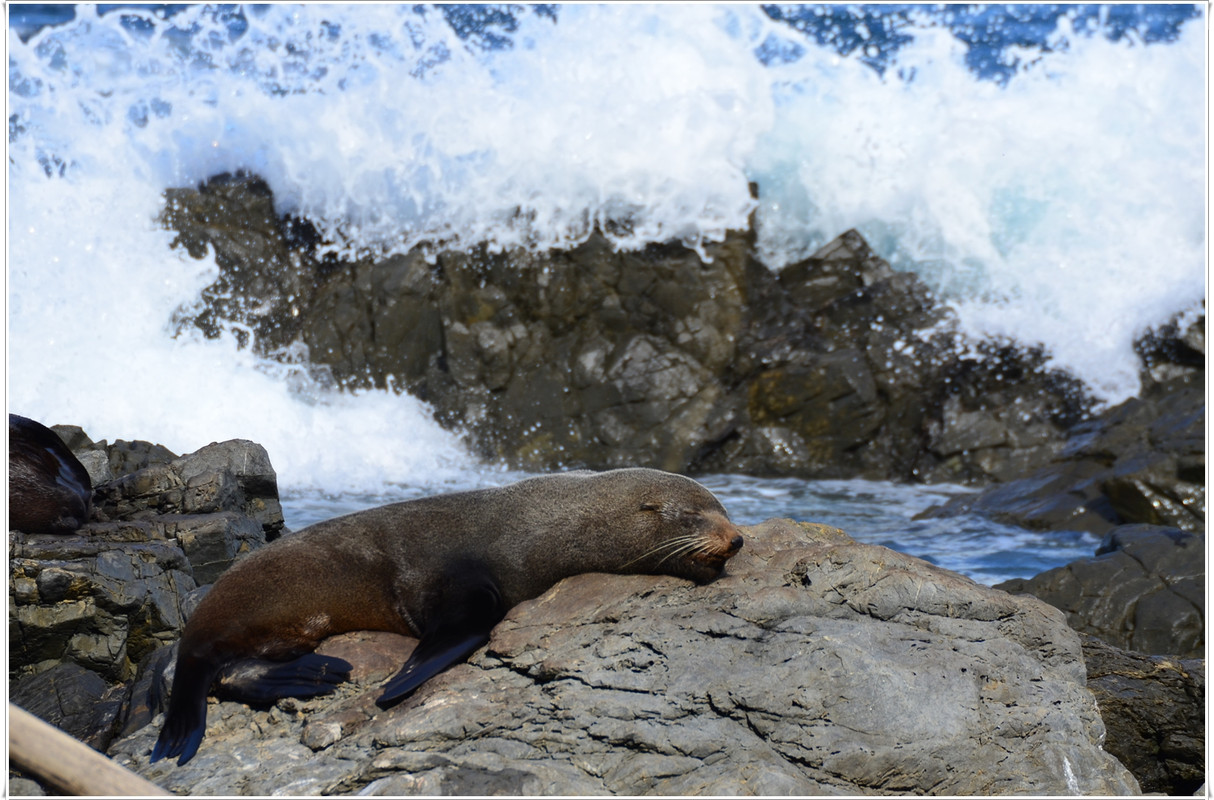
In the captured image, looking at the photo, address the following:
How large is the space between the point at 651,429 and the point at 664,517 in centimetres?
792

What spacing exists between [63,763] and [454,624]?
1.59 metres

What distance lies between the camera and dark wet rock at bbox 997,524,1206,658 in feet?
20.5

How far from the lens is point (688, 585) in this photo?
12.6 ft

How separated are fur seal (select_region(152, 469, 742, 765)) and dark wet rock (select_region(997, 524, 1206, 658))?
12.8 feet

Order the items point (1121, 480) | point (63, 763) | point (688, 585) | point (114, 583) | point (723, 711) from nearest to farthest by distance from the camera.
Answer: point (63, 763) < point (723, 711) < point (688, 585) < point (114, 583) < point (1121, 480)

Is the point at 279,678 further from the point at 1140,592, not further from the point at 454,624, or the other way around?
the point at 1140,592

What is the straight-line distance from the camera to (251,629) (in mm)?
3734

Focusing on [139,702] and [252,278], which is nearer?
[139,702]

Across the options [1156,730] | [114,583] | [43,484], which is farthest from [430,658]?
[43,484]

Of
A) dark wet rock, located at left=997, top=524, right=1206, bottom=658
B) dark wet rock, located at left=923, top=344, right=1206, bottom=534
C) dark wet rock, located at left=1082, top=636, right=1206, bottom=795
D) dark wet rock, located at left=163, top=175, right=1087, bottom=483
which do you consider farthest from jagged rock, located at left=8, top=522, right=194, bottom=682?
dark wet rock, located at left=923, top=344, right=1206, bottom=534

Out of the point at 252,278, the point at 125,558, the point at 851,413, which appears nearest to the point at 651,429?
the point at 851,413

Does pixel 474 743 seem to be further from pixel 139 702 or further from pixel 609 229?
pixel 609 229

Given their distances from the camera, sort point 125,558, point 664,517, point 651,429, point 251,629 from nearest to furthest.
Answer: point 251,629, point 664,517, point 125,558, point 651,429

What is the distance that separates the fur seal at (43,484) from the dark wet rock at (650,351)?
21.0 ft
